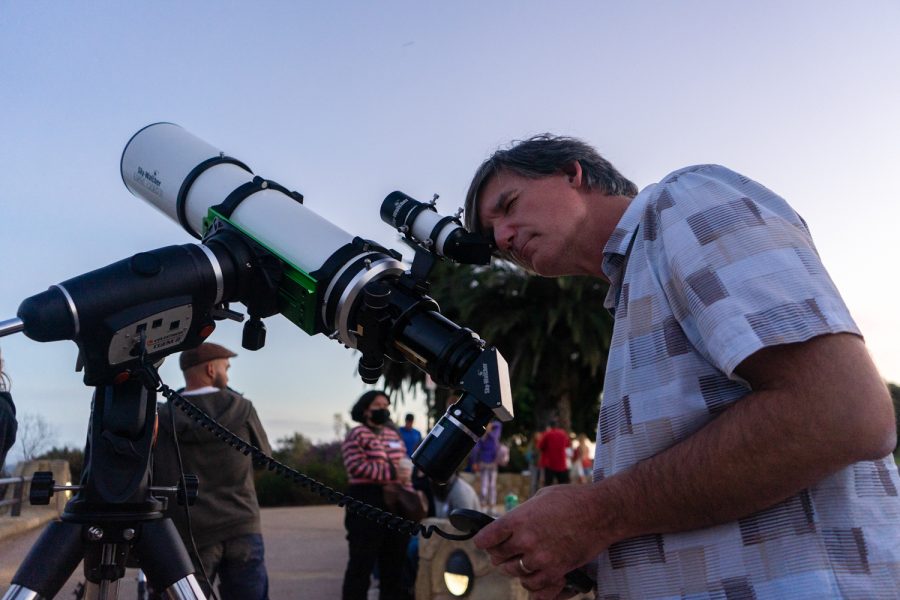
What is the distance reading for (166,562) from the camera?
1.66 meters

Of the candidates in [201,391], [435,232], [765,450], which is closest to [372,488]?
[201,391]

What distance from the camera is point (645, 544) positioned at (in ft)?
4.63

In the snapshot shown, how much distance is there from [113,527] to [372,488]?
12.4ft

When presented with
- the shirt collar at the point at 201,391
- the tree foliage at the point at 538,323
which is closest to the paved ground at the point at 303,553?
the shirt collar at the point at 201,391

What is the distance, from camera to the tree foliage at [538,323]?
1791cm

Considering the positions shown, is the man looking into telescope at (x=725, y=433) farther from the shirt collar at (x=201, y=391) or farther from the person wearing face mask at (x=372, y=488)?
the person wearing face mask at (x=372, y=488)

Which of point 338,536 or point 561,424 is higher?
point 561,424

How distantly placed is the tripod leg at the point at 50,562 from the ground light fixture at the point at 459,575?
366cm

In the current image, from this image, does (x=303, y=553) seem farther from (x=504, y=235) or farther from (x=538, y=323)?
(x=538, y=323)

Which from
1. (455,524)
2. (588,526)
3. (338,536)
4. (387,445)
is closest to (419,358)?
(455,524)

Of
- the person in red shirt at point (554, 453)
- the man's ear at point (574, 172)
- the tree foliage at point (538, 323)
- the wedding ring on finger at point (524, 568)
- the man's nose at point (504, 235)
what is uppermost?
the tree foliage at point (538, 323)

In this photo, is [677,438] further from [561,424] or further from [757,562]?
[561,424]

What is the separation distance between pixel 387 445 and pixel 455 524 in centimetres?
397

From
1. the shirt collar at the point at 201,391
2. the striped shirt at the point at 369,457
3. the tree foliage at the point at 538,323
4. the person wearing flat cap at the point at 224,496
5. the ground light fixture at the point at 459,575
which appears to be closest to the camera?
the person wearing flat cap at the point at 224,496
